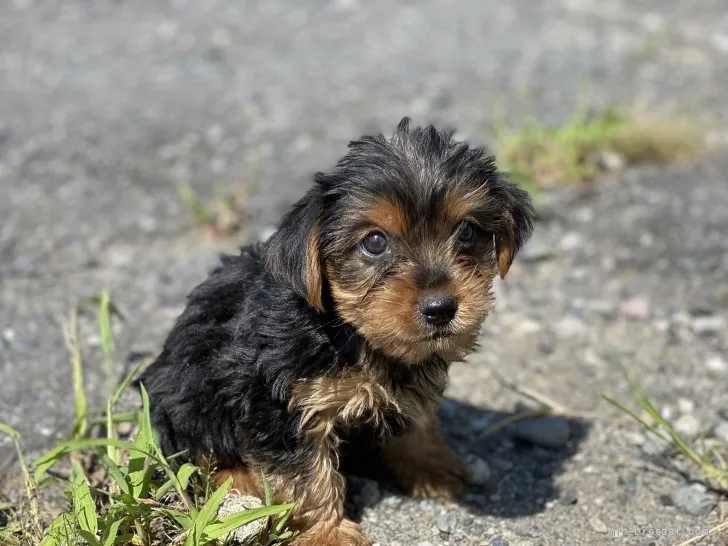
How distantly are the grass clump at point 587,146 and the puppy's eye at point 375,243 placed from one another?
186 inches

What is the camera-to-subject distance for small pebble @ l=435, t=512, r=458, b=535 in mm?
4996

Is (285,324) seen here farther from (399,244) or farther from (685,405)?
(685,405)

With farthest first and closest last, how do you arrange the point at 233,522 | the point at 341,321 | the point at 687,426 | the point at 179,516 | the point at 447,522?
1. the point at 687,426
2. the point at 447,522
3. the point at 341,321
4. the point at 179,516
5. the point at 233,522

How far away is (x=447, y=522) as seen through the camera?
16.6 ft

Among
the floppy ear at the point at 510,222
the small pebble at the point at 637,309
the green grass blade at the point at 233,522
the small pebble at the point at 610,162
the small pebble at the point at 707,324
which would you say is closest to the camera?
the green grass blade at the point at 233,522

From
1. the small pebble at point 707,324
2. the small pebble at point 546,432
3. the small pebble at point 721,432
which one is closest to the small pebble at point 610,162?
the small pebble at point 707,324

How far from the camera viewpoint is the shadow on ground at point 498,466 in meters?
5.34

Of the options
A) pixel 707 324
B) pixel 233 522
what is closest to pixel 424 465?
pixel 233 522

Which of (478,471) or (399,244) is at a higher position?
(399,244)

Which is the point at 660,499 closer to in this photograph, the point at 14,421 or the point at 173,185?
the point at 14,421

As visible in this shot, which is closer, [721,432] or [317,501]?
[317,501]

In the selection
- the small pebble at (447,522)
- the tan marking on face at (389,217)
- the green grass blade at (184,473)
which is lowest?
the small pebble at (447,522)

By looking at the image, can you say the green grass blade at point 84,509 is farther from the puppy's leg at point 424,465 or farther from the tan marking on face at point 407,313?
the puppy's leg at point 424,465

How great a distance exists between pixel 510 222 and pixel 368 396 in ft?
3.95
